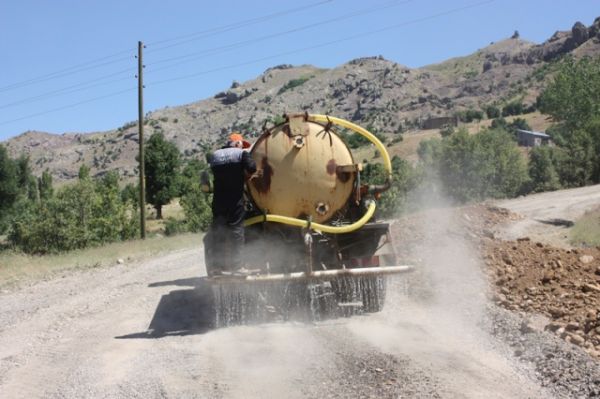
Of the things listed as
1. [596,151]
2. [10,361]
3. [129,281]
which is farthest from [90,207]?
[596,151]

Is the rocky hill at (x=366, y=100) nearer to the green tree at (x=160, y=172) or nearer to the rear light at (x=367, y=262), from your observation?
the green tree at (x=160, y=172)

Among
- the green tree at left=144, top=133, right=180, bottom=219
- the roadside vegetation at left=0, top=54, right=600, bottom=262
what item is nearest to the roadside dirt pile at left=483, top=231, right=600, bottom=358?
the roadside vegetation at left=0, top=54, right=600, bottom=262

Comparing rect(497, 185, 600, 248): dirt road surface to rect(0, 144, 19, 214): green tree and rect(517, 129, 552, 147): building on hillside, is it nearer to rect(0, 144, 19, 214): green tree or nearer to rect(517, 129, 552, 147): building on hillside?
rect(0, 144, 19, 214): green tree

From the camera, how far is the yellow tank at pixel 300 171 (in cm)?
780

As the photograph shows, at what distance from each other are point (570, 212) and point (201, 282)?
16.3 meters

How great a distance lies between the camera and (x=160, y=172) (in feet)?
187

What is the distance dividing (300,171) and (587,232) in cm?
1180

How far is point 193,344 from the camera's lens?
708 cm

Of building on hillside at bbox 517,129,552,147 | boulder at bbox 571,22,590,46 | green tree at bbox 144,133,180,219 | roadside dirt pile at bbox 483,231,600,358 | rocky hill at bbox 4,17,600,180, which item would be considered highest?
boulder at bbox 571,22,590,46

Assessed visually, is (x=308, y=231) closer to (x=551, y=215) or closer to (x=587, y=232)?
(x=587, y=232)

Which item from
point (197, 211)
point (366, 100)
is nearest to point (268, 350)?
point (197, 211)

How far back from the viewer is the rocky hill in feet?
482

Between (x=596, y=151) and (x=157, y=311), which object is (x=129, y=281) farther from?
(x=596, y=151)

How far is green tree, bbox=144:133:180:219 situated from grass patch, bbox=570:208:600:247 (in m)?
43.2
